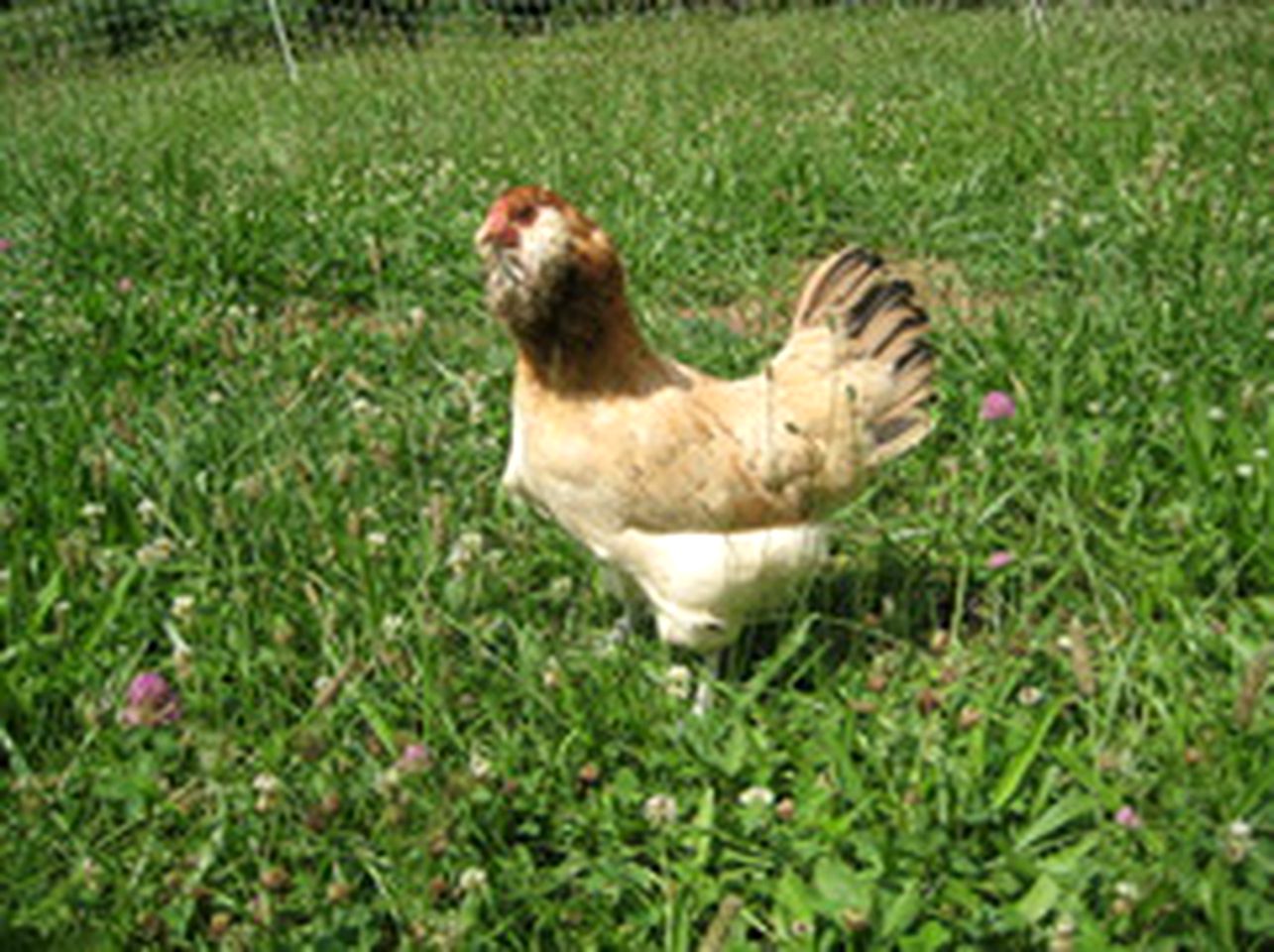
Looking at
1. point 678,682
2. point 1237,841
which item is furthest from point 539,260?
point 1237,841

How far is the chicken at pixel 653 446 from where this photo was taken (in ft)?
7.48

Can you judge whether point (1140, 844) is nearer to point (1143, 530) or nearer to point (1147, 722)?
point (1147, 722)

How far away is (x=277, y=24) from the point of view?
32.8ft

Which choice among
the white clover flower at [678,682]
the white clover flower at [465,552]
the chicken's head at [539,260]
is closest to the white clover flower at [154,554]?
the white clover flower at [465,552]

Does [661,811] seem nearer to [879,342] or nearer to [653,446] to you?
[653,446]

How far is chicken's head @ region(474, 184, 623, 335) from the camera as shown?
7.34 ft

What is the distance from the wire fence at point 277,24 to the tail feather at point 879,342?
8.06m

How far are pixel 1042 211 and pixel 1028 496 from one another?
229cm

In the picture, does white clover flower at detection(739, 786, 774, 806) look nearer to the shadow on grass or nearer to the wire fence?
the shadow on grass

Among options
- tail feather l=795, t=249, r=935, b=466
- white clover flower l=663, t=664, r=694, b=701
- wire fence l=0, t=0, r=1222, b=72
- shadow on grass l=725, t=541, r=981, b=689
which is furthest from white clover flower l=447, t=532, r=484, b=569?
wire fence l=0, t=0, r=1222, b=72

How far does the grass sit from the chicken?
18cm

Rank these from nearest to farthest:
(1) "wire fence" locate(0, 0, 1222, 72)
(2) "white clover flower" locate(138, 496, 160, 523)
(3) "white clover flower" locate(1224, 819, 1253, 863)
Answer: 1. (3) "white clover flower" locate(1224, 819, 1253, 863)
2. (2) "white clover flower" locate(138, 496, 160, 523)
3. (1) "wire fence" locate(0, 0, 1222, 72)

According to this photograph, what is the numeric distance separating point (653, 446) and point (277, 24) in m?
9.12

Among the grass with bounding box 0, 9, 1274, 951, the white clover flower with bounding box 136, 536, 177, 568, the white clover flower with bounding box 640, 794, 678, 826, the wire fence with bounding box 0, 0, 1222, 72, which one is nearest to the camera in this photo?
the grass with bounding box 0, 9, 1274, 951
